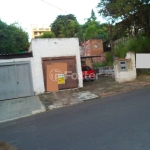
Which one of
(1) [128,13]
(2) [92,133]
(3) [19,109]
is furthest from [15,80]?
(1) [128,13]

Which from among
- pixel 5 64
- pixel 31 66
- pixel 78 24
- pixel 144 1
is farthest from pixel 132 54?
pixel 78 24

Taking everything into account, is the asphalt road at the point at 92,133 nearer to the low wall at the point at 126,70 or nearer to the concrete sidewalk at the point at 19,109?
the concrete sidewalk at the point at 19,109

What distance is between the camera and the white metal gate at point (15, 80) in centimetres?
1066

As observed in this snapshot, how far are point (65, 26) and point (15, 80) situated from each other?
108 ft

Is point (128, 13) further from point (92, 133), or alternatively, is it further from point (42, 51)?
point (92, 133)

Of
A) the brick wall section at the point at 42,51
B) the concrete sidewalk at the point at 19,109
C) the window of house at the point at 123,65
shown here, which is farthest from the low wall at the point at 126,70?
the concrete sidewalk at the point at 19,109

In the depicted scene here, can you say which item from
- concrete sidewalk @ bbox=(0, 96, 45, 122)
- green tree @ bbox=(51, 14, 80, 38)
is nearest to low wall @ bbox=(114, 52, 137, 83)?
concrete sidewalk @ bbox=(0, 96, 45, 122)

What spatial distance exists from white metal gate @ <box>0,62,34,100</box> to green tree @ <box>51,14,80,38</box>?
27.8m

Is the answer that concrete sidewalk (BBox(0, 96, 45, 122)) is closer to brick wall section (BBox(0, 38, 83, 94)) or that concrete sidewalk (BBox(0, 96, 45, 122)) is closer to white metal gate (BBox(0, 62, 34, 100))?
white metal gate (BBox(0, 62, 34, 100))

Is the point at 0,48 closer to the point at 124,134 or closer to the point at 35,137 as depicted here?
the point at 35,137

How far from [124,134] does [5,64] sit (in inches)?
348

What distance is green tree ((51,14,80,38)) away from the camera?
38688 mm

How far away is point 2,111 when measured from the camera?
8.41 metres

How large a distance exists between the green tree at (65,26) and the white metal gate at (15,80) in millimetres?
27803
